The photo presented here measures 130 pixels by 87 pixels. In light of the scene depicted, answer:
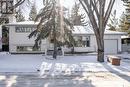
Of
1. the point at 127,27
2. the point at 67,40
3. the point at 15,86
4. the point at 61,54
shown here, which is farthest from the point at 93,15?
the point at 127,27

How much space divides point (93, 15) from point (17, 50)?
1647cm

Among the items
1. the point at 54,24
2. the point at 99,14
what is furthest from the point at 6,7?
the point at 99,14

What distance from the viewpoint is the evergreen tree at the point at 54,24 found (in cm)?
3186

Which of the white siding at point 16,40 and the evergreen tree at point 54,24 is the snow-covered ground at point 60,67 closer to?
the evergreen tree at point 54,24

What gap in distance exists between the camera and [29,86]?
13906 millimetres

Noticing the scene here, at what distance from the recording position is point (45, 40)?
41438mm

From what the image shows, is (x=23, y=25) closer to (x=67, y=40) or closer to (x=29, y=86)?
(x=67, y=40)

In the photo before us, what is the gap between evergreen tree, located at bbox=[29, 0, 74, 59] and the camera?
31859 millimetres

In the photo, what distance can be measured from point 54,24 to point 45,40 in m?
9.89

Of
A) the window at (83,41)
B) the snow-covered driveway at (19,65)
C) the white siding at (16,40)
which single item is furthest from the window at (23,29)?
the snow-covered driveway at (19,65)

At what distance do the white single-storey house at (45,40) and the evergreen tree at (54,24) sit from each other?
709 centimetres

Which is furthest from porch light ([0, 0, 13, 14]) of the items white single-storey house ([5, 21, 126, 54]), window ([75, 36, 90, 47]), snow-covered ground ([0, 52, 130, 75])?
window ([75, 36, 90, 47])

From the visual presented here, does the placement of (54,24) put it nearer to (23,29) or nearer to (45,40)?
(45,40)

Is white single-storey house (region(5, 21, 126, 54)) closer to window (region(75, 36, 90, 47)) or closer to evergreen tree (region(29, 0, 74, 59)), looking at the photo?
window (region(75, 36, 90, 47))
